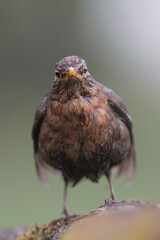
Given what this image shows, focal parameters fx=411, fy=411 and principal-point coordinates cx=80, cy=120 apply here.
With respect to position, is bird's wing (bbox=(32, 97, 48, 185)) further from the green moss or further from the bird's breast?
the green moss

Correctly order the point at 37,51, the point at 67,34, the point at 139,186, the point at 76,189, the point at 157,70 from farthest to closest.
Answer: the point at 67,34
the point at 37,51
the point at 157,70
the point at 76,189
the point at 139,186

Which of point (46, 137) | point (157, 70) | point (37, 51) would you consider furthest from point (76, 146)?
point (37, 51)

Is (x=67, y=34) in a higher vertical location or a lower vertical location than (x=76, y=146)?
higher

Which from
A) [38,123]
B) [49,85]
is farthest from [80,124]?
[49,85]

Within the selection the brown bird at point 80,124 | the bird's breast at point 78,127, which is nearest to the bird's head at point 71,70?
the brown bird at point 80,124

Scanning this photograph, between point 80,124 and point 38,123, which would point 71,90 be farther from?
point 38,123

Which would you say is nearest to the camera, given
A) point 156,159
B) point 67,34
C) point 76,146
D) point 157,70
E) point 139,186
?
point 76,146

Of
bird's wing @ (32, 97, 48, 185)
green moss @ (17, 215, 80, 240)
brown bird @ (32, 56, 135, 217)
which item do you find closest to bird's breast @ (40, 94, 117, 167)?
brown bird @ (32, 56, 135, 217)

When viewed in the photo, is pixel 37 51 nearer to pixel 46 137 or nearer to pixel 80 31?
pixel 80 31
